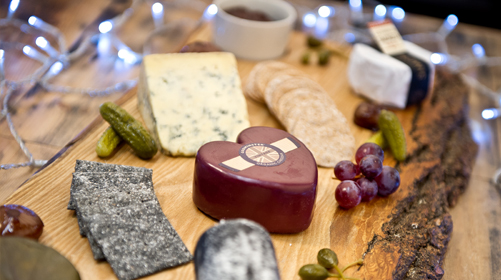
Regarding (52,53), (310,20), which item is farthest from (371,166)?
(310,20)

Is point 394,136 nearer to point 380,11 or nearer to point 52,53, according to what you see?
point 380,11

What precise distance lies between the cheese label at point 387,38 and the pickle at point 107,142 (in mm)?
1336

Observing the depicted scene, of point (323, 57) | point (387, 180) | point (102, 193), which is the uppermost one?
point (102, 193)

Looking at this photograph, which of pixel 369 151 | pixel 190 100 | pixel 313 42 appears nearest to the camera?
pixel 369 151

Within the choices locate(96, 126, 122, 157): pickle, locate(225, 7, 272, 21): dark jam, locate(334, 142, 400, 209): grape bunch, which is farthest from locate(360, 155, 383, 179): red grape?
locate(225, 7, 272, 21): dark jam

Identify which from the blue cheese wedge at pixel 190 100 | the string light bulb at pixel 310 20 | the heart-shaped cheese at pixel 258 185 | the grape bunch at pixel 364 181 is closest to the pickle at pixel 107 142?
the blue cheese wedge at pixel 190 100

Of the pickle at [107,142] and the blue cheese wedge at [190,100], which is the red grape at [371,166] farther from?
the pickle at [107,142]

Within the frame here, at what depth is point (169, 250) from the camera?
3.95 feet

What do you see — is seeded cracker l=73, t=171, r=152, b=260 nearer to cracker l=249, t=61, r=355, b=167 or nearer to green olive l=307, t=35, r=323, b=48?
cracker l=249, t=61, r=355, b=167

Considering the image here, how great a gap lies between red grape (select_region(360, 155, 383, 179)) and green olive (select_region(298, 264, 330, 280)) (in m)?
0.46

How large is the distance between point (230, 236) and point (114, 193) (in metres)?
0.47

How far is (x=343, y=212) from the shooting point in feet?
5.07

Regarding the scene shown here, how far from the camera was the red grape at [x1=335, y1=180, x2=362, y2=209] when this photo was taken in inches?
58.8

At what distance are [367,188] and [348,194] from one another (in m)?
0.10
